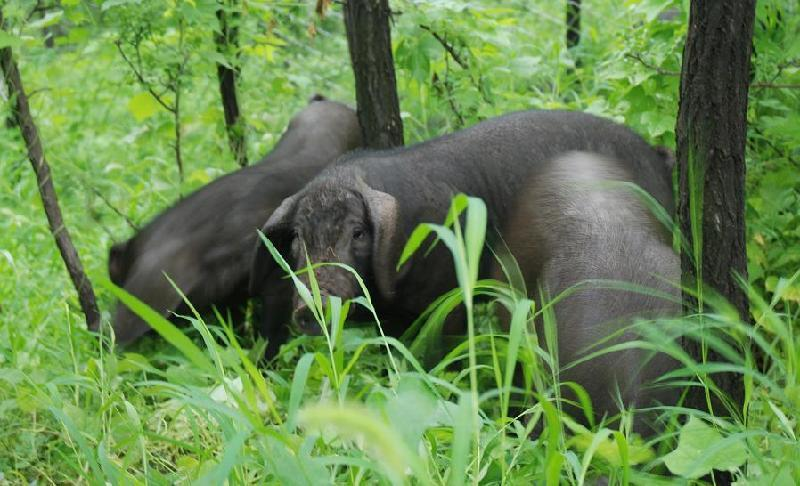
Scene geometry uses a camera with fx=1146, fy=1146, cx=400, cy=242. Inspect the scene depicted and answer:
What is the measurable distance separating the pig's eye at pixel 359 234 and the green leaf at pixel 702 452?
1746mm

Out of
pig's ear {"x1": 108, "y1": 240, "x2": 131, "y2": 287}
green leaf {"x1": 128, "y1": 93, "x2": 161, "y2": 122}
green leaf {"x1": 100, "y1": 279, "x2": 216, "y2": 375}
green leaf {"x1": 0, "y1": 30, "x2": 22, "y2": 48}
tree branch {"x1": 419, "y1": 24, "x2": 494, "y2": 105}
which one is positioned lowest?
pig's ear {"x1": 108, "y1": 240, "x2": 131, "y2": 287}

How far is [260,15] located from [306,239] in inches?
55.9

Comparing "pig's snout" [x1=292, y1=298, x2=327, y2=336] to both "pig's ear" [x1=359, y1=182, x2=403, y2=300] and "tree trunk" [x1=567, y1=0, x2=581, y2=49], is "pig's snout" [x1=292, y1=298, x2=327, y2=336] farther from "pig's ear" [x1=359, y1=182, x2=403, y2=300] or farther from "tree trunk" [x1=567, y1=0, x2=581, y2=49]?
"tree trunk" [x1=567, y1=0, x2=581, y2=49]

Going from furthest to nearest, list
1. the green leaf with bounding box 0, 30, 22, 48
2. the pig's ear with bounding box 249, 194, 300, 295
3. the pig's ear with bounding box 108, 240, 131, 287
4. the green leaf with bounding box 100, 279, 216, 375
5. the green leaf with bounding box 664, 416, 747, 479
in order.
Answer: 1. the pig's ear with bounding box 108, 240, 131, 287
2. the pig's ear with bounding box 249, 194, 300, 295
3. the green leaf with bounding box 0, 30, 22, 48
4. the green leaf with bounding box 664, 416, 747, 479
5. the green leaf with bounding box 100, 279, 216, 375

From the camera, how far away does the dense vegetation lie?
202 cm

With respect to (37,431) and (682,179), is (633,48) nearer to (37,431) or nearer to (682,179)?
(682,179)

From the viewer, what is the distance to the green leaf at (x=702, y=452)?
215cm

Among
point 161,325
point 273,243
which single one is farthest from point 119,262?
point 161,325

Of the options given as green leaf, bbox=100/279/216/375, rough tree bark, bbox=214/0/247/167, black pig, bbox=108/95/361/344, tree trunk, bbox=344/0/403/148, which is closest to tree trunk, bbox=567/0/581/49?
rough tree bark, bbox=214/0/247/167

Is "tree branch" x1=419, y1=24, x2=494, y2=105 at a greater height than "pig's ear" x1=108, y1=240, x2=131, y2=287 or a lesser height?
greater

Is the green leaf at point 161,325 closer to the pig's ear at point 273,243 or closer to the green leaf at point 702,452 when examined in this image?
the green leaf at point 702,452

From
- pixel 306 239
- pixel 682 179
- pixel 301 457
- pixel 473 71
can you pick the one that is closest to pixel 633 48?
pixel 473 71

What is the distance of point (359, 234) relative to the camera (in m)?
3.81

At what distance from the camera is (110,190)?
572cm
